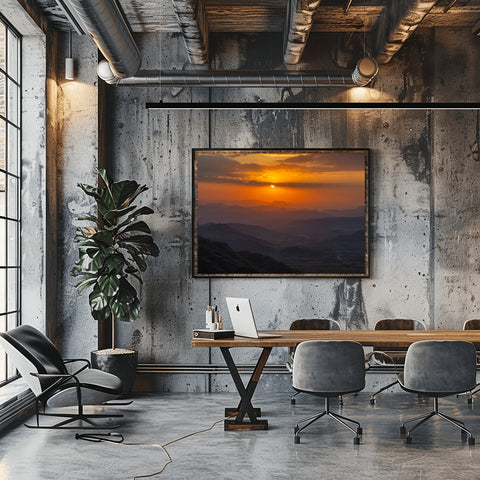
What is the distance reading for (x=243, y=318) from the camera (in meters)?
5.58

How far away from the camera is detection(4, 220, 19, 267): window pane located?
655 centimetres

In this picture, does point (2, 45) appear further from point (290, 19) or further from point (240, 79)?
point (290, 19)


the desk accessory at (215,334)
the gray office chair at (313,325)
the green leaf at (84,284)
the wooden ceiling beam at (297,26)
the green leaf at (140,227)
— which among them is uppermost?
the wooden ceiling beam at (297,26)

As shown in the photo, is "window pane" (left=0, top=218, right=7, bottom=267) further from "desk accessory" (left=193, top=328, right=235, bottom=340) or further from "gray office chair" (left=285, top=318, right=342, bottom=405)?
"gray office chair" (left=285, top=318, right=342, bottom=405)

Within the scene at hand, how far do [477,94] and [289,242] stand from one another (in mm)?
2923

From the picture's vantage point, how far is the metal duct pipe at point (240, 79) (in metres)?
7.12

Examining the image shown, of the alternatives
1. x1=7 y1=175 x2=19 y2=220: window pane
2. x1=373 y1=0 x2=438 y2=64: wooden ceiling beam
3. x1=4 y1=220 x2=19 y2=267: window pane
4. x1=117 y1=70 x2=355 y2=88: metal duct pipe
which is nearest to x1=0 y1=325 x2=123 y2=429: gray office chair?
x1=4 y1=220 x2=19 y2=267: window pane

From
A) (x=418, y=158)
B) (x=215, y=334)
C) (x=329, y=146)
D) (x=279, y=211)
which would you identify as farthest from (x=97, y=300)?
(x=418, y=158)

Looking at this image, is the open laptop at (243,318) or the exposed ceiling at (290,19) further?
the exposed ceiling at (290,19)

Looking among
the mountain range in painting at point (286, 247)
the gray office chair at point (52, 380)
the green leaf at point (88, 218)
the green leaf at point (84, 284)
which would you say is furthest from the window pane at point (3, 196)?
the mountain range in painting at point (286, 247)

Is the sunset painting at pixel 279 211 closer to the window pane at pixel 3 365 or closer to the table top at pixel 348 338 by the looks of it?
the table top at pixel 348 338

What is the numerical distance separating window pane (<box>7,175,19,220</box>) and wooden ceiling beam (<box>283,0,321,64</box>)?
11.0 ft

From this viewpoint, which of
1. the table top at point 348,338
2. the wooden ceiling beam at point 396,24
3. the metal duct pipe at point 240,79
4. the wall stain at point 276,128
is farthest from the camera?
the wall stain at point 276,128

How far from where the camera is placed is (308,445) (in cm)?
498
